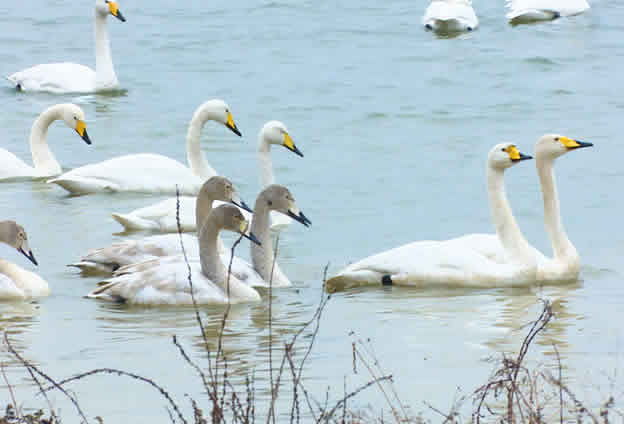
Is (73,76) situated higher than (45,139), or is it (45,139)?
(73,76)

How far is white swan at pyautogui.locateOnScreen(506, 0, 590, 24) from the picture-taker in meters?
23.6

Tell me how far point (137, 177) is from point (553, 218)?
422 centimetres

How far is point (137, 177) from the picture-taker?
13.2m

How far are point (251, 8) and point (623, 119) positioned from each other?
1039 centimetres

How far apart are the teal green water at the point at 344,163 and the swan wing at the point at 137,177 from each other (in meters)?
0.15

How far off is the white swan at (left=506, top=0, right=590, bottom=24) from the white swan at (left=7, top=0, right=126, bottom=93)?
24.1 feet

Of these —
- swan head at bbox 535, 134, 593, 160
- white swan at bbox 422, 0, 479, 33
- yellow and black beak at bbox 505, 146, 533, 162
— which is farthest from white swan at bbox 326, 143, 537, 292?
white swan at bbox 422, 0, 479, 33

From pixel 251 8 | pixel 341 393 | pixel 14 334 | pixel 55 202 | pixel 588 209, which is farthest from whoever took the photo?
pixel 251 8

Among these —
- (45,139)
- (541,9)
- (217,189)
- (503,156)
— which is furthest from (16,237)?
(541,9)

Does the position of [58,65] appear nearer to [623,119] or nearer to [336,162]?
[336,162]

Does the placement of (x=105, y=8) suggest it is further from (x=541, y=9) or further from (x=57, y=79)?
(x=541, y=9)

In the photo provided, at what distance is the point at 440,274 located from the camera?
32.0 ft

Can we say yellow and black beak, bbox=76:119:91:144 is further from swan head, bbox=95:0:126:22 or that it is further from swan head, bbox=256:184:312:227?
swan head, bbox=95:0:126:22

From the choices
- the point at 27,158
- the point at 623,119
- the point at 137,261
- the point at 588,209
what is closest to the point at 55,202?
the point at 27,158
